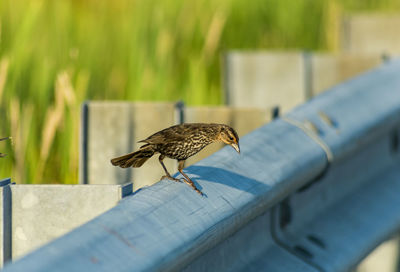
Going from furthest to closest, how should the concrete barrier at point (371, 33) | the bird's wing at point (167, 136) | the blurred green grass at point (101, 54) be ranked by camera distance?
the concrete barrier at point (371, 33) → the blurred green grass at point (101, 54) → the bird's wing at point (167, 136)

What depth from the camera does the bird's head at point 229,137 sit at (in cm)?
344

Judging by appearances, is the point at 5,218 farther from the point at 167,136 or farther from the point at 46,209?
the point at 167,136

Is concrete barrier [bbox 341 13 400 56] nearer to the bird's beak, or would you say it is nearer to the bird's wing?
the bird's wing

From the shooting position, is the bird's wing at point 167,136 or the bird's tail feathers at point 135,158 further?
the bird's wing at point 167,136

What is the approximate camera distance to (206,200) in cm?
277

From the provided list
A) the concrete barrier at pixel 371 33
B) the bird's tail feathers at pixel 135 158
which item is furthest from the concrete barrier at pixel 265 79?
the bird's tail feathers at pixel 135 158

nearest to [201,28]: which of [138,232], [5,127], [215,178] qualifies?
[5,127]

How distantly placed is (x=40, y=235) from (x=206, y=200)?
565 millimetres

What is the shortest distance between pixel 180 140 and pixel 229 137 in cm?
23

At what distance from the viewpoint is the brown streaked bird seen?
3541 mm

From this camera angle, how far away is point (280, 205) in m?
3.66

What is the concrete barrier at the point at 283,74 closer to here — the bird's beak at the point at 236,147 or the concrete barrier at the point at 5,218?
the bird's beak at the point at 236,147

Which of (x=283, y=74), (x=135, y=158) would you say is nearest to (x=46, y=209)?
(x=135, y=158)

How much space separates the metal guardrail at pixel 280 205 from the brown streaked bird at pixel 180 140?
0.17m
